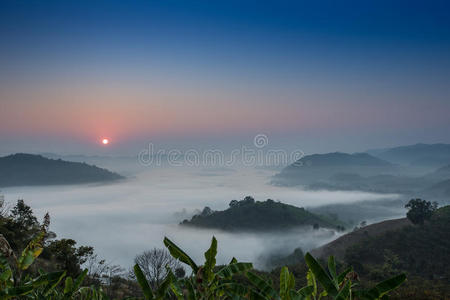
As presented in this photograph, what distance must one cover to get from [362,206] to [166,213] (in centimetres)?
14131

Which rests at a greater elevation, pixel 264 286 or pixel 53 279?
pixel 264 286

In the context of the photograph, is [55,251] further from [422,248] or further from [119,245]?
[119,245]

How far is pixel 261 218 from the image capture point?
113m

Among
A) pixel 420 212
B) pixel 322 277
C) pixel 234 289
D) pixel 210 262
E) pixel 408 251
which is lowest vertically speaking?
pixel 408 251

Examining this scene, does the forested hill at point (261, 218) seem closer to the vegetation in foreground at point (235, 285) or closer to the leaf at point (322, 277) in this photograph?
the vegetation in foreground at point (235, 285)

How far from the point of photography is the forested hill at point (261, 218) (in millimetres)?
108250

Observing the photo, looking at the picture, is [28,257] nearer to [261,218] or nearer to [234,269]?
[234,269]

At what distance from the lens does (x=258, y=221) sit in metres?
112

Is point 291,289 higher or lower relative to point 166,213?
higher

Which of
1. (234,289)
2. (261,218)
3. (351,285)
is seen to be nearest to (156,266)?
(234,289)

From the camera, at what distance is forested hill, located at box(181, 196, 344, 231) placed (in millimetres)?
108250

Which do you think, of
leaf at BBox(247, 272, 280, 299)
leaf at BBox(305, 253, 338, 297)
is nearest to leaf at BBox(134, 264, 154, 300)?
leaf at BBox(247, 272, 280, 299)

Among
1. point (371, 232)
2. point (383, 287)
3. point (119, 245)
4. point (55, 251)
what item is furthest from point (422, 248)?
point (119, 245)

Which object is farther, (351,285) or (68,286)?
(68,286)
